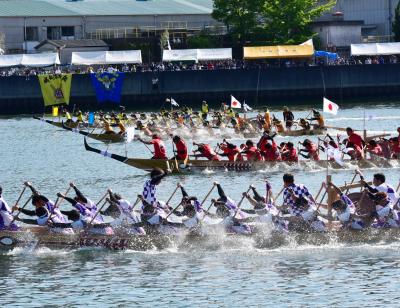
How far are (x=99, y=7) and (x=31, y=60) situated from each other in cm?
2168

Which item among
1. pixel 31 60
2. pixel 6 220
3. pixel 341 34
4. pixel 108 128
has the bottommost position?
pixel 108 128

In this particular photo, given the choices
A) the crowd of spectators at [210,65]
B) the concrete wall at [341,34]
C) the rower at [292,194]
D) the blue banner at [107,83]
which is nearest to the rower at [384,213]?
the rower at [292,194]

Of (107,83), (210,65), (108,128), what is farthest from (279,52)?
(108,128)

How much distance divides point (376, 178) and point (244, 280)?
482 cm

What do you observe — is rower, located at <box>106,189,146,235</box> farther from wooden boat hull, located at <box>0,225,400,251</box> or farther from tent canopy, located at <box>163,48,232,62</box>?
tent canopy, located at <box>163,48,232,62</box>

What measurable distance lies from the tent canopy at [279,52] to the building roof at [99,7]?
19.8m

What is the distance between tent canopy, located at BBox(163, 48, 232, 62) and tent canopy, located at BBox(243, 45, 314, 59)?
87.5 inches

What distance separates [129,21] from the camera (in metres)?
121

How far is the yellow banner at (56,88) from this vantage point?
90.8 m

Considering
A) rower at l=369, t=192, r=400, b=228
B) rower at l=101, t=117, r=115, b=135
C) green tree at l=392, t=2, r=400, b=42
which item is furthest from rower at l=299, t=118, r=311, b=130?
green tree at l=392, t=2, r=400, b=42

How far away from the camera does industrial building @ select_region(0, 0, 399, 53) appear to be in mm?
116375

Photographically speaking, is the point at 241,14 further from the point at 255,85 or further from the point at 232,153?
the point at 232,153

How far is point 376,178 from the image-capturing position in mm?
32438

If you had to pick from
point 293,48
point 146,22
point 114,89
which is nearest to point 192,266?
point 114,89
